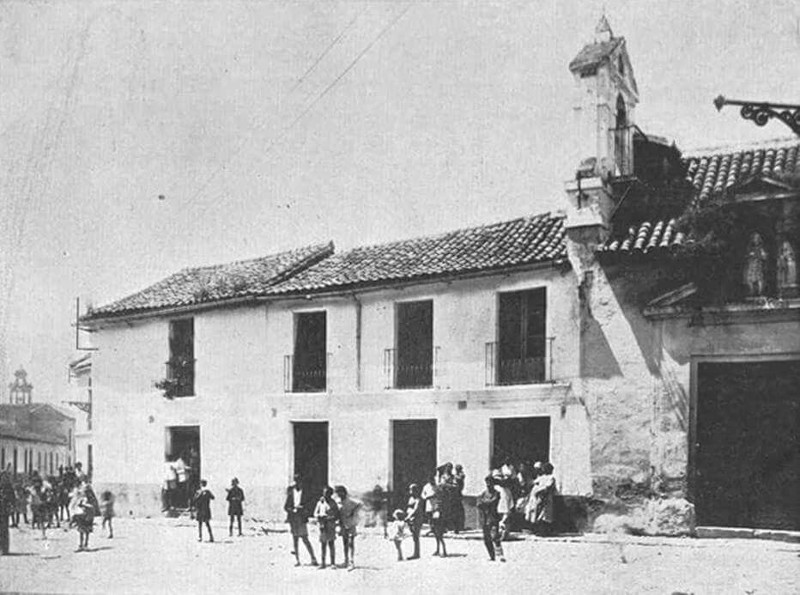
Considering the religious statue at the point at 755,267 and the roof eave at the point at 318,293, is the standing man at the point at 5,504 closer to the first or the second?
the roof eave at the point at 318,293

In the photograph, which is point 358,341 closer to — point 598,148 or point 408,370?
point 408,370

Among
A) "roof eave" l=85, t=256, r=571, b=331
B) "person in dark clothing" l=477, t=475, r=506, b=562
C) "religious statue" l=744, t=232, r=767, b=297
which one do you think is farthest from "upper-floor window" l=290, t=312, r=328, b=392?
"religious statue" l=744, t=232, r=767, b=297

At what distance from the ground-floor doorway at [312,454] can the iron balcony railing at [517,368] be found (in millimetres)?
2358

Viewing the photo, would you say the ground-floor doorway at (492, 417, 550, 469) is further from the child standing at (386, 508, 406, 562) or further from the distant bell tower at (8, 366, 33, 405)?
the distant bell tower at (8, 366, 33, 405)

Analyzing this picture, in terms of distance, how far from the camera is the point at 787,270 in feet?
31.7

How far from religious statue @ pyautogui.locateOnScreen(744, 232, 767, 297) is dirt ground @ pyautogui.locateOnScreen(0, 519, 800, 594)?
2.46 meters

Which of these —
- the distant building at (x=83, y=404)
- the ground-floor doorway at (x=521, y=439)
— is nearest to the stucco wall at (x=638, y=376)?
the ground-floor doorway at (x=521, y=439)

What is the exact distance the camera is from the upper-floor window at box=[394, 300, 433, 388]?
1114cm

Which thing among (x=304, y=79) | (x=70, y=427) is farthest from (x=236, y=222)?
(x=70, y=427)

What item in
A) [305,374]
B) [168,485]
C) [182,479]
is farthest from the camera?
[168,485]

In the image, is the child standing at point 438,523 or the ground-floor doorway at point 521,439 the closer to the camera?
the child standing at point 438,523

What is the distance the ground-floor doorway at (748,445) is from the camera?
9.33 m

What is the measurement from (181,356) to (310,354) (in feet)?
7.99

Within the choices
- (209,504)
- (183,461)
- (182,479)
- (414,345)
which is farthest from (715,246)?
Answer: (182,479)
